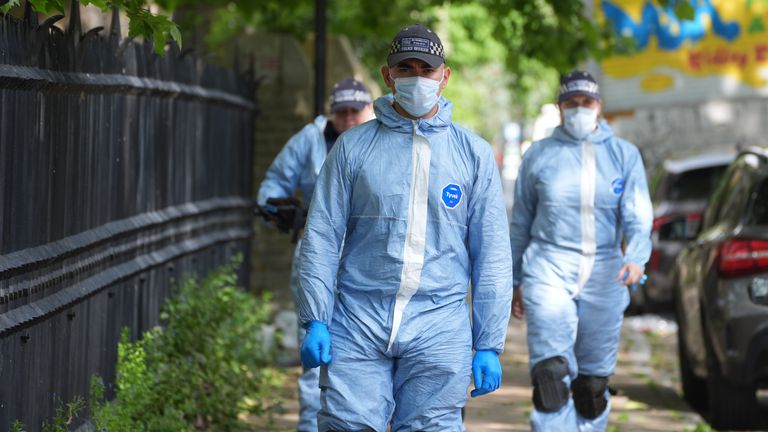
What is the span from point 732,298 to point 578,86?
1.60 m

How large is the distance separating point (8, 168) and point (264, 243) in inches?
423

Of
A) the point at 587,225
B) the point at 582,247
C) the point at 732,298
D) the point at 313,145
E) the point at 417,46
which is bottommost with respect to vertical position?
the point at 732,298

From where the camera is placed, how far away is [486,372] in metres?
5.40

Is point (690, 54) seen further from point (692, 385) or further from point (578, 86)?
point (578, 86)

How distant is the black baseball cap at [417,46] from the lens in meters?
5.52

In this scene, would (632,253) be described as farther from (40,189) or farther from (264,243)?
(264,243)

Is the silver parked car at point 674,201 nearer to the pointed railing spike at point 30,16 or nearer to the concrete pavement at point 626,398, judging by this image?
the concrete pavement at point 626,398

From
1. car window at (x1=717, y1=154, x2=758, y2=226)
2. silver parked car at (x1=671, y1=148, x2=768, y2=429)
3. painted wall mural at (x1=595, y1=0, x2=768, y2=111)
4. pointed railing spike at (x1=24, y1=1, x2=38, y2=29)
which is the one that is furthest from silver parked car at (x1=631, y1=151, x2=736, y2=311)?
painted wall mural at (x1=595, y1=0, x2=768, y2=111)

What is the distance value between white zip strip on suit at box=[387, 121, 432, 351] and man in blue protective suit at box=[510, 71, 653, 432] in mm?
2490

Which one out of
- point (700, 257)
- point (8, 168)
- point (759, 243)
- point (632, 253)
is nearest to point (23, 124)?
point (8, 168)

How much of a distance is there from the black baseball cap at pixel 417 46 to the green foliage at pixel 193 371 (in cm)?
227

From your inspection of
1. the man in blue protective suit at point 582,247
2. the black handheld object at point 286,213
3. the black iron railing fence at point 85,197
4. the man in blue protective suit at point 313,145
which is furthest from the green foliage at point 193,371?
the man in blue protective suit at point 582,247

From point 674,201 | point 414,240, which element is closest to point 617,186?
point 414,240

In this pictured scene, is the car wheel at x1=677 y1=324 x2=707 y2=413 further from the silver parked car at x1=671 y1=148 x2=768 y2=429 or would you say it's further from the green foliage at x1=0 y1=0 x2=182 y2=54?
the green foliage at x1=0 y1=0 x2=182 y2=54
